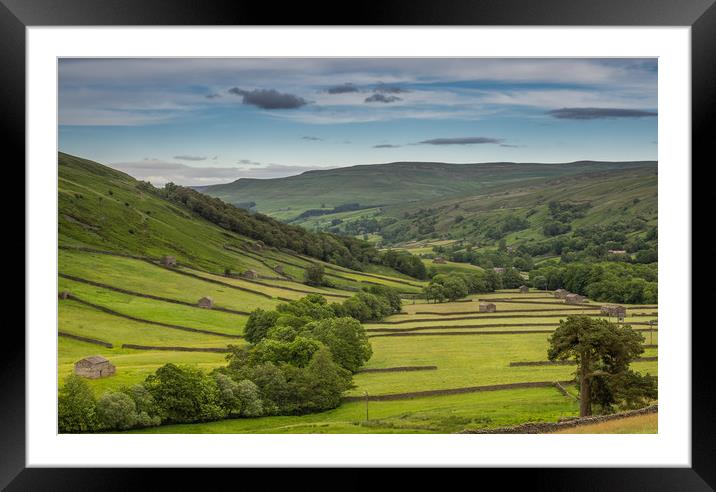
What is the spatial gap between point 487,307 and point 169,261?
1164 cm

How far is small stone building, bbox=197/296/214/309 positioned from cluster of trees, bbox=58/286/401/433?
4811 mm

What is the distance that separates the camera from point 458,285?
981 inches

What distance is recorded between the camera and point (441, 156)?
24.9 m

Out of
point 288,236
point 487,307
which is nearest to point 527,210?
point 487,307

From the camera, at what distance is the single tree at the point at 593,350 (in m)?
12.3

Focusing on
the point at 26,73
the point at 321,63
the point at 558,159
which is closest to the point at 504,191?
the point at 558,159

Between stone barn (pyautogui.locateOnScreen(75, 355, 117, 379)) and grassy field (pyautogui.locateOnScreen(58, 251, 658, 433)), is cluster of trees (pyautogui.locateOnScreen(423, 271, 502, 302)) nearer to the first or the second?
grassy field (pyautogui.locateOnScreen(58, 251, 658, 433))

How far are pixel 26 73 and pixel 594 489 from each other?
561 centimetres

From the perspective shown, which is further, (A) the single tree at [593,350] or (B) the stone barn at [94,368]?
(B) the stone barn at [94,368]

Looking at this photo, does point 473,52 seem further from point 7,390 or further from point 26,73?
point 7,390

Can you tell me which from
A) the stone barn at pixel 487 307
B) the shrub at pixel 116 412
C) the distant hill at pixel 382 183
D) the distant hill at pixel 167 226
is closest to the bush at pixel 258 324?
the distant hill at pixel 382 183

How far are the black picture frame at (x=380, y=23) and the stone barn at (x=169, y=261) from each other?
19.9 metres

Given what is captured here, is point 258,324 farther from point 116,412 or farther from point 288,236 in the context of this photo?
point 288,236

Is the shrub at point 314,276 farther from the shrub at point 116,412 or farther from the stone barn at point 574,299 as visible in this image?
the shrub at point 116,412
